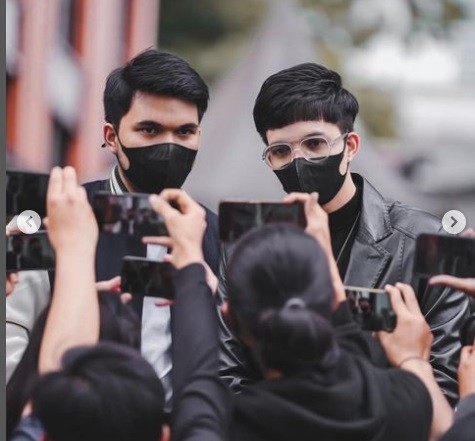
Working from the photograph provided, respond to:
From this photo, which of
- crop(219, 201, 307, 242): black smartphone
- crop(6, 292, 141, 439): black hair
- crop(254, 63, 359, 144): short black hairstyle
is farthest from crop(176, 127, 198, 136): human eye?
crop(6, 292, 141, 439): black hair

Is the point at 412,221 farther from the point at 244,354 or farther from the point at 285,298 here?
the point at 285,298

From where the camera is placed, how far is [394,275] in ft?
10.3

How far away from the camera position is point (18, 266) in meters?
2.69

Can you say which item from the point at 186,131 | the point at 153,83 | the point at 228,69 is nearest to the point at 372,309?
the point at 186,131

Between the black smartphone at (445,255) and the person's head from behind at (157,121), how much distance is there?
80cm

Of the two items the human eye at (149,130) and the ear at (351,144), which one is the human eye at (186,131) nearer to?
the human eye at (149,130)

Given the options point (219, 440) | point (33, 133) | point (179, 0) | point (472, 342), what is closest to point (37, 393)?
point (219, 440)

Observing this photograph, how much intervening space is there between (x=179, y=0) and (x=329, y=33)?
12.7 feet

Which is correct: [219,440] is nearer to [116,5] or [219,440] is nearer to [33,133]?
[33,133]

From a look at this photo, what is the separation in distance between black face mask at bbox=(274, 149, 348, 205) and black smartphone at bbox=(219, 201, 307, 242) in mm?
495

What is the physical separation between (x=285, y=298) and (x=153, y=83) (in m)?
1.04

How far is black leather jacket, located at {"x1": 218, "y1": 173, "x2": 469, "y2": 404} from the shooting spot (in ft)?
9.75

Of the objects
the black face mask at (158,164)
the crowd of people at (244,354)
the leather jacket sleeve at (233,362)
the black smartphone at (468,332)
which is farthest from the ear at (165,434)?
the black face mask at (158,164)

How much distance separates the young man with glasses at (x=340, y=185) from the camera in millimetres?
3125
